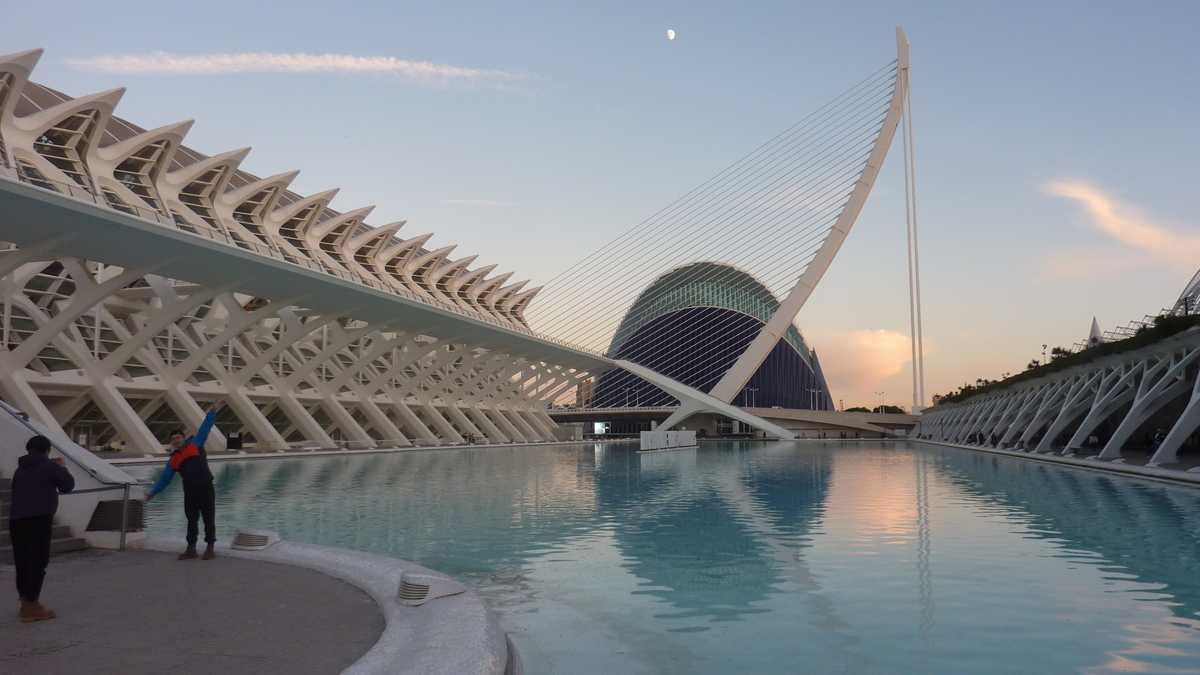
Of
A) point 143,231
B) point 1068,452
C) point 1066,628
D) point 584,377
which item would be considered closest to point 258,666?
point 1066,628

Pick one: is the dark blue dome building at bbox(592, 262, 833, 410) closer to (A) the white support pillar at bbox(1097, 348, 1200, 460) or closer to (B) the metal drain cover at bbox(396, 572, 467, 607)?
(A) the white support pillar at bbox(1097, 348, 1200, 460)

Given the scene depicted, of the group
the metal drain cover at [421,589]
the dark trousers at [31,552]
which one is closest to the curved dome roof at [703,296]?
the metal drain cover at [421,589]

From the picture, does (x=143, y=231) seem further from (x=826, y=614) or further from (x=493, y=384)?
(x=493, y=384)

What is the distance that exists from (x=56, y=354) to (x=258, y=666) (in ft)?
95.0

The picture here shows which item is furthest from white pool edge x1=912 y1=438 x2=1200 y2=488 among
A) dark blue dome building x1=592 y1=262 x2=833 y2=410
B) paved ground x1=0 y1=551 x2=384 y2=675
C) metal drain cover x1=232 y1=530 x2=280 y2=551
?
dark blue dome building x1=592 y1=262 x2=833 y2=410

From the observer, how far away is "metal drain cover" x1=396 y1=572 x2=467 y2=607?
4.85 meters

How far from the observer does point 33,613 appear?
15.1ft

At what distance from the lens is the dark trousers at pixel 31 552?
4762 millimetres

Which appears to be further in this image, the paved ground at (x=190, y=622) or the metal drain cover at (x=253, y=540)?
the metal drain cover at (x=253, y=540)

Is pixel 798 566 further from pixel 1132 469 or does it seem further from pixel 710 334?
pixel 710 334

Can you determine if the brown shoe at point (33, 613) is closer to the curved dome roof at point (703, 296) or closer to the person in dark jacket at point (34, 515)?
the person in dark jacket at point (34, 515)

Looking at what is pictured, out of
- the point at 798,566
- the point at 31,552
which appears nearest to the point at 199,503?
the point at 31,552

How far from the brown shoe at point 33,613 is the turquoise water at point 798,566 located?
242 centimetres

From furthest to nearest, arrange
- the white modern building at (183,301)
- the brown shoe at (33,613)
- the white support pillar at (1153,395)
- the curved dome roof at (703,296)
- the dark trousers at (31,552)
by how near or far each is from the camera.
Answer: the curved dome roof at (703,296) → the white modern building at (183,301) → the white support pillar at (1153,395) → the dark trousers at (31,552) → the brown shoe at (33,613)
